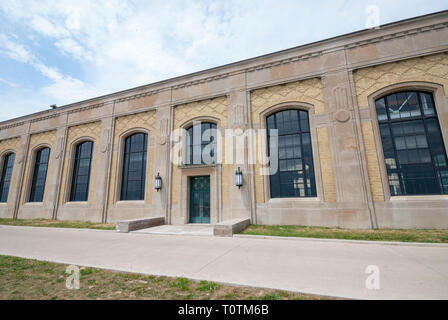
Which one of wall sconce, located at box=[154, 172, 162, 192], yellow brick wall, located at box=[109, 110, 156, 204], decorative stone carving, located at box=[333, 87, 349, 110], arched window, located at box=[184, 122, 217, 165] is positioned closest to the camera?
decorative stone carving, located at box=[333, 87, 349, 110]

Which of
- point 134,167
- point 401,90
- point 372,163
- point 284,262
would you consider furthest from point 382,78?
point 134,167

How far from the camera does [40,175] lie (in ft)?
62.0

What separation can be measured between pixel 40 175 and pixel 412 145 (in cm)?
2760

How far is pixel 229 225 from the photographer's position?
28.2 feet

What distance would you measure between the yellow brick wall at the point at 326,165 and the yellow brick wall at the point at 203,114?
16.8 ft

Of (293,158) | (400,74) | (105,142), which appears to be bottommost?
(293,158)

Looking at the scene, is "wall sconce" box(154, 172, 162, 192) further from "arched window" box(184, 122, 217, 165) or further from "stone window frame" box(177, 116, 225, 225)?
"arched window" box(184, 122, 217, 165)

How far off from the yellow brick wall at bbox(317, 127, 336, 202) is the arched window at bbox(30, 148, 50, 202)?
2235cm

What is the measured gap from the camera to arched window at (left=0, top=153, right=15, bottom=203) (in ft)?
66.2

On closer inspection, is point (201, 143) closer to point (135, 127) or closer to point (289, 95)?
point (135, 127)

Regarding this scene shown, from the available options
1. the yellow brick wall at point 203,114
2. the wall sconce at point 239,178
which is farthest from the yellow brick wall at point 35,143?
the wall sconce at point 239,178

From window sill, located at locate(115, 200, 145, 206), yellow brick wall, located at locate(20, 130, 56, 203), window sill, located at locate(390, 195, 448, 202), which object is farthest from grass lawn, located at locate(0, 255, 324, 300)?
yellow brick wall, located at locate(20, 130, 56, 203)

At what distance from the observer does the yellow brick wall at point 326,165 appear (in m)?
10.4
